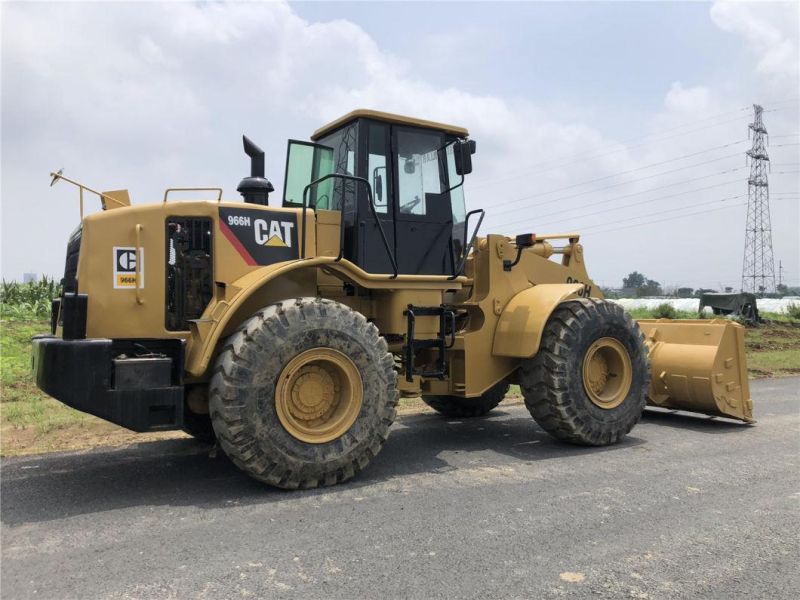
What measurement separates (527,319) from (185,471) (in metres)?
3.56

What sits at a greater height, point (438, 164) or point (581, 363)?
point (438, 164)

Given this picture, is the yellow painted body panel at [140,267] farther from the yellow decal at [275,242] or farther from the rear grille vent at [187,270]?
the yellow decal at [275,242]

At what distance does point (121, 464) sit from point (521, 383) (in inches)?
155

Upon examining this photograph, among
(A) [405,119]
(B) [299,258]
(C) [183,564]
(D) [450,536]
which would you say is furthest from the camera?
(A) [405,119]

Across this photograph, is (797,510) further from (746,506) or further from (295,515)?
(295,515)

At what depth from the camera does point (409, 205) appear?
6.36m

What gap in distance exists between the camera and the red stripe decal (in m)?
5.27

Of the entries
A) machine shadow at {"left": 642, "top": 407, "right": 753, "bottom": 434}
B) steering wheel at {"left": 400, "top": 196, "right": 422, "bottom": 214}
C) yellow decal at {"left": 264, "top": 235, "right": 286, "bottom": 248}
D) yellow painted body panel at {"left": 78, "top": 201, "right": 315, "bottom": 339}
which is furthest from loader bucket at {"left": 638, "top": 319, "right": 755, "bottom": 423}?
yellow painted body panel at {"left": 78, "top": 201, "right": 315, "bottom": 339}

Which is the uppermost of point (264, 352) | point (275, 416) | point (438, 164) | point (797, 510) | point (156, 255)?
point (438, 164)

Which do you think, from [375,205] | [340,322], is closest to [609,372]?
[375,205]

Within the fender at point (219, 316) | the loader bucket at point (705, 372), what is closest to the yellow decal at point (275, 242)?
the fender at point (219, 316)

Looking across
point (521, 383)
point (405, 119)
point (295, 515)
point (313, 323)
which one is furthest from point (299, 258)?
point (521, 383)

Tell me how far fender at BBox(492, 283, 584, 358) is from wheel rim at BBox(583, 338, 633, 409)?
65cm

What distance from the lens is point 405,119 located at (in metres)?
6.33
